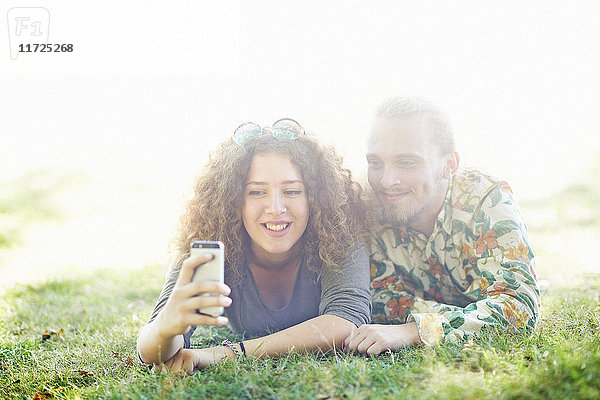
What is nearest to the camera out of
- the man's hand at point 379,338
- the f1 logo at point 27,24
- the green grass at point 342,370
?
the green grass at point 342,370

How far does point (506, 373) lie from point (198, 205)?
213cm

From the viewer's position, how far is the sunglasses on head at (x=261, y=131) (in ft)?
11.9

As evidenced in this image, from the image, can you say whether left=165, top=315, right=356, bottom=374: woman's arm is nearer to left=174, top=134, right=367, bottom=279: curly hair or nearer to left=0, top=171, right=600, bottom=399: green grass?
left=0, top=171, right=600, bottom=399: green grass

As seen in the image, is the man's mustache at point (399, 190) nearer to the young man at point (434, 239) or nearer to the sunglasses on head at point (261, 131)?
the young man at point (434, 239)

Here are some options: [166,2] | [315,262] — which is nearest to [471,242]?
[315,262]

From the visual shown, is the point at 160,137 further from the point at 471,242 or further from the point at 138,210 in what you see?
the point at 471,242

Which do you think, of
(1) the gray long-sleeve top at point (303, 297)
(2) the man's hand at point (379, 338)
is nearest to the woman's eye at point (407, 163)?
(1) the gray long-sleeve top at point (303, 297)

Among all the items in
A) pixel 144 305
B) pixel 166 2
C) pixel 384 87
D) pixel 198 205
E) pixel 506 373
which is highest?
pixel 166 2

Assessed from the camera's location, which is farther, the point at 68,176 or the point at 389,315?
the point at 68,176

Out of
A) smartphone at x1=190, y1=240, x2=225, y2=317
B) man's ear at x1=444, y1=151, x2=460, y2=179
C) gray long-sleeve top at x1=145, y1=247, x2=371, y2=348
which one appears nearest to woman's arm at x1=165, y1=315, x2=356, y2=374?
gray long-sleeve top at x1=145, y1=247, x2=371, y2=348

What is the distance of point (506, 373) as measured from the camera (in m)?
2.70

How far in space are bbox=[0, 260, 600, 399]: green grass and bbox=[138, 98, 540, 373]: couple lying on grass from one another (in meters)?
0.15

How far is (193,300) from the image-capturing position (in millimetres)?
2582

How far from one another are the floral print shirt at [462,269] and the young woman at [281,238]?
0.39m
